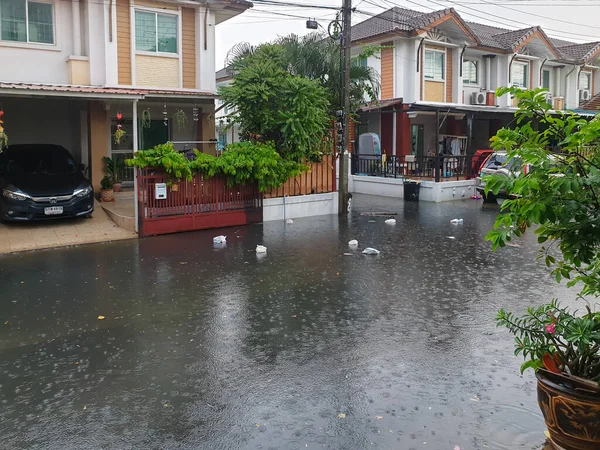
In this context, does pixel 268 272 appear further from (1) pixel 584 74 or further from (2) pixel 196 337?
(1) pixel 584 74

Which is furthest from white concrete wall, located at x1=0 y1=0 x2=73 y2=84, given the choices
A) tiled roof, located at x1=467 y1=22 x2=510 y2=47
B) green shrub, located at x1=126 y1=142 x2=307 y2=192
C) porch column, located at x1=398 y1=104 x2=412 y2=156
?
tiled roof, located at x1=467 y1=22 x2=510 y2=47

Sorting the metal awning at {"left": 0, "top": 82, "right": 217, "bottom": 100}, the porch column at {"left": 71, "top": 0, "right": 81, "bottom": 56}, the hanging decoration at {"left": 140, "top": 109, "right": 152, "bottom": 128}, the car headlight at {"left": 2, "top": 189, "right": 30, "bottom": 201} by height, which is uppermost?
the porch column at {"left": 71, "top": 0, "right": 81, "bottom": 56}

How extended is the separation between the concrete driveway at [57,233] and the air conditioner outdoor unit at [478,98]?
714 inches

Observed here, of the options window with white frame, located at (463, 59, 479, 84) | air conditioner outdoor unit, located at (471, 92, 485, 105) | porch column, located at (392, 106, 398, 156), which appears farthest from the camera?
window with white frame, located at (463, 59, 479, 84)

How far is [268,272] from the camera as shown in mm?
9773

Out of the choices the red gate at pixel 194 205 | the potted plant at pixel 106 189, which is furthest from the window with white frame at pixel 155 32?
the red gate at pixel 194 205

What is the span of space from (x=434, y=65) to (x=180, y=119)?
41.0 feet

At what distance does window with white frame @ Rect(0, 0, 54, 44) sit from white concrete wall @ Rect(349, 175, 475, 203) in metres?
12.2

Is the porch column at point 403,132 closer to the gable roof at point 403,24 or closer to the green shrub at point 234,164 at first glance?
the gable roof at point 403,24

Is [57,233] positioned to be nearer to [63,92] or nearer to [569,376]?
[63,92]

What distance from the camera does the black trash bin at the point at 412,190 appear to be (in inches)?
813

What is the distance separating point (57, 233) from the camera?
1268 cm

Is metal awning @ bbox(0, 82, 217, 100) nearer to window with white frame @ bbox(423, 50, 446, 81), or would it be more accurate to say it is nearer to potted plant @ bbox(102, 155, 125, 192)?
potted plant @ bbox(102, 155, 125, 192)

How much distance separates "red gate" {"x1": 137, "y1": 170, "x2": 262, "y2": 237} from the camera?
13016 millimetres
